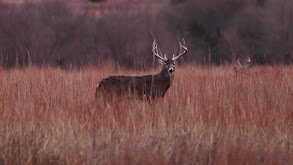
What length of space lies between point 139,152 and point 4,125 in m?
1.56

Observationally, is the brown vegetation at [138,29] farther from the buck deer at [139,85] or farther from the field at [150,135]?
the field at [150,135]

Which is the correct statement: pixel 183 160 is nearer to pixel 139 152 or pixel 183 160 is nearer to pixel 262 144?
pixel 139 152

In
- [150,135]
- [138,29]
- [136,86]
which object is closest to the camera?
[150,135]

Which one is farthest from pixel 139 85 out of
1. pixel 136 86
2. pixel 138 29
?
pixel 138 29

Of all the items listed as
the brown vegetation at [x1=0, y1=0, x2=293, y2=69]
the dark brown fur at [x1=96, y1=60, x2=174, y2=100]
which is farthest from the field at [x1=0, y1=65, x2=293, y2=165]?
the brown vegetation at [x1=0, y1=0, x2=293, y2=69]

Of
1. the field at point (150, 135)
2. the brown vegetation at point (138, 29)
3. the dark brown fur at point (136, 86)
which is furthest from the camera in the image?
the brown vegetation at point (138, 29)

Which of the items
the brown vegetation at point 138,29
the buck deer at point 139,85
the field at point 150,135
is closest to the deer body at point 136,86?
the buck deer at point 139,85

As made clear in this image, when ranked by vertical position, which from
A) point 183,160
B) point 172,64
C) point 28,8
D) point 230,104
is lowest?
point 183,160

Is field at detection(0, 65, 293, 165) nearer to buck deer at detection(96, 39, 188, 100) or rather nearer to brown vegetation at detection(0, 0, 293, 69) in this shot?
buck deer at detection(96, 39, 188, 100)

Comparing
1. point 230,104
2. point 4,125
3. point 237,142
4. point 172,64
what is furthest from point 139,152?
point 172,64

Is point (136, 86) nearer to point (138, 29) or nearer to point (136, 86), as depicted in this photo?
point (136, 86)

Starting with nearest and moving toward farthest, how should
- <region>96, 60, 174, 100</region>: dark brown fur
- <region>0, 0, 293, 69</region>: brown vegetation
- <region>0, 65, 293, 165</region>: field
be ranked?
<region>0, 65, 293, 165</region>: field < <region>96, 60, 174, 100</region>: dark brown fur < <region>0, 0, 293, 69</region>: brown vegetation

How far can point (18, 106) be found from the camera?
4.95m

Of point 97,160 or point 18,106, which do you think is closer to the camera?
point 97,160
